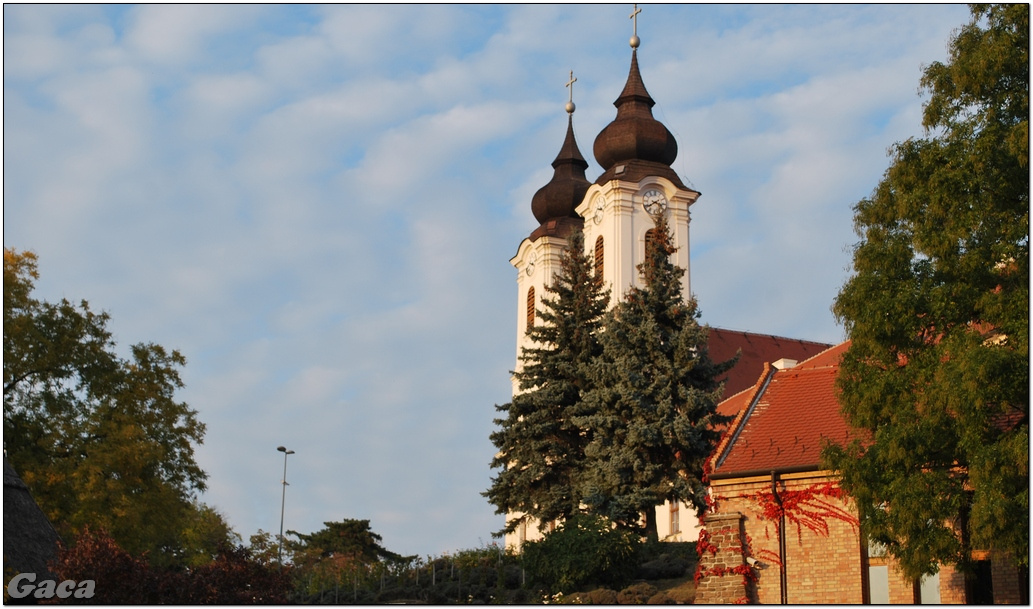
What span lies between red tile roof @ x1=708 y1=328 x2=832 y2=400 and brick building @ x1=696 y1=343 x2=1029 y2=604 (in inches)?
1174

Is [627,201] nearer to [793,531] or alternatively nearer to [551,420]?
[551,420]

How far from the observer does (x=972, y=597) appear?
1781 cm

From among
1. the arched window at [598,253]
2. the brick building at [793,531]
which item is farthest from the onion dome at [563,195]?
the brick building at [793,531]

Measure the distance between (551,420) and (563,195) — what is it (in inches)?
1019

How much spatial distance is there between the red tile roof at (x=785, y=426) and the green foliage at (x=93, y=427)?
49.8 ft

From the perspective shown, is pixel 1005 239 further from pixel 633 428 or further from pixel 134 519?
pixel 134 519

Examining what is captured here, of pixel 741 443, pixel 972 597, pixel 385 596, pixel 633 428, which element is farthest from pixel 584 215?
pixel 972 597

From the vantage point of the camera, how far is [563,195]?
56812 mm

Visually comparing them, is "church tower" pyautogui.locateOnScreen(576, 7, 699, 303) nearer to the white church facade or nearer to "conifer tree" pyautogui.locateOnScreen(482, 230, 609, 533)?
the white church facade

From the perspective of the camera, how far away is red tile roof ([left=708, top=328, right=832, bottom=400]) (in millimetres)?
51872

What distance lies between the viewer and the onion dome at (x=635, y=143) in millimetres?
51562

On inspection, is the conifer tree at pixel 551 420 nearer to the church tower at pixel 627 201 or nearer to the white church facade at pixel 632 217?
the white church facade at pixel 632 217

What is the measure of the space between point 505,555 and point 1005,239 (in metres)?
16.9

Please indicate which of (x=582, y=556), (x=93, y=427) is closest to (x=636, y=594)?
(x=582, y=556)
